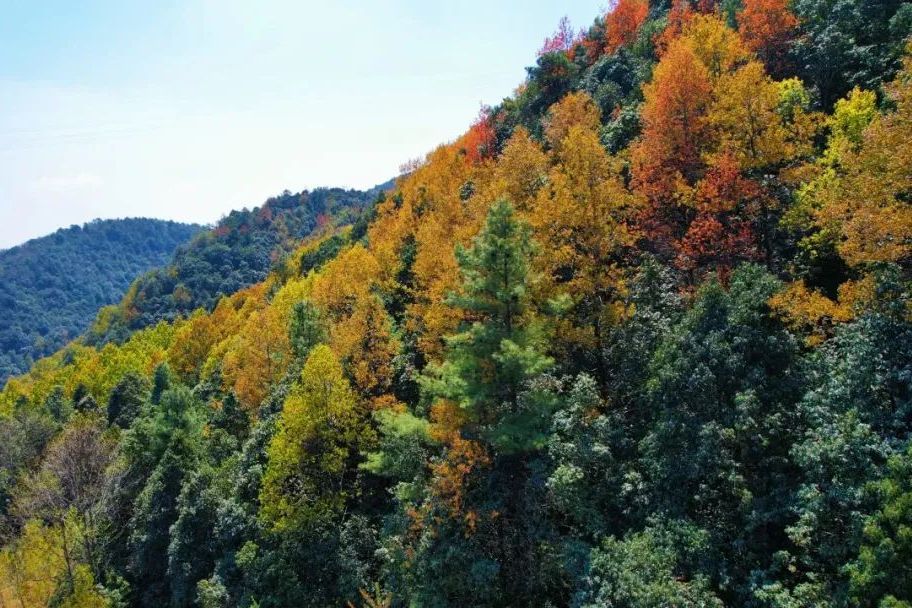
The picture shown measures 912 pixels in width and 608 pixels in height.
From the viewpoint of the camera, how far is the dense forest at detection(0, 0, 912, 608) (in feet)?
54.1

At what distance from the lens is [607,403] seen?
2364 centimetres

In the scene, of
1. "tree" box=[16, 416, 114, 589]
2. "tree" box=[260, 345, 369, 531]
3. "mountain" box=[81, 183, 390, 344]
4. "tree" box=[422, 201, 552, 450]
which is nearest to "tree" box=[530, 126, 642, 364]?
"tree" box=[422, 201, 552, 450]

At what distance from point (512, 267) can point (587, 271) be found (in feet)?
17.3

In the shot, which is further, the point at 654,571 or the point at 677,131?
the point at 677,131

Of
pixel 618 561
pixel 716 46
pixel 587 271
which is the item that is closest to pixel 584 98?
pixel 716 46

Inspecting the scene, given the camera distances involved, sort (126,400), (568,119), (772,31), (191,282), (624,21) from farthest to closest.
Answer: (191,282) → (624,21) → (126,400) → (568,119) → (772,31)

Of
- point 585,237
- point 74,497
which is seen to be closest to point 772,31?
point 585,237

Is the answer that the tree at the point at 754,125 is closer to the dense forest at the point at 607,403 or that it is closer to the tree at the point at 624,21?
the dense forest at the point at 607,403

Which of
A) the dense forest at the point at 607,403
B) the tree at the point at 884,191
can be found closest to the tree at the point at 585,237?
the dense forest at the point at 607,403

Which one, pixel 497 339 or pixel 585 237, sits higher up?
pixel 585 237

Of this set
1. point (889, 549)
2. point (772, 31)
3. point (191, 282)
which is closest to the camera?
point (889, 549)

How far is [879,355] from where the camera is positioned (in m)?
16.1

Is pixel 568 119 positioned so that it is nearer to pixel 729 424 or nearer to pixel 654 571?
pixel 729 424

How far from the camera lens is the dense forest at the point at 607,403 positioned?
16.5 meters
